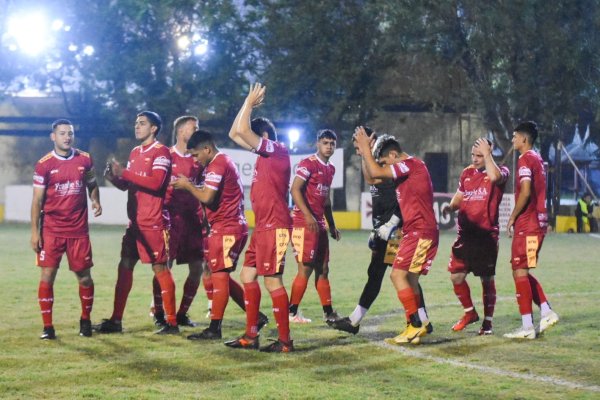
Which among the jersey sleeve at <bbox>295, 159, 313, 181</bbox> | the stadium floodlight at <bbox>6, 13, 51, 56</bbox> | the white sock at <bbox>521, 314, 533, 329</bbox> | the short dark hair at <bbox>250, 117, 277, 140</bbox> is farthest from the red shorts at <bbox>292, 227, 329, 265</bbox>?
the stadium floodlight at <bbox>6, 13, 51, 56</bbox>

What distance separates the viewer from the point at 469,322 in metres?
11.8

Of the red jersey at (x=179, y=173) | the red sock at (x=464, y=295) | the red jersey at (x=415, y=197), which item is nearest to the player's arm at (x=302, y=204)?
the red jersey at (x=415, y=197)

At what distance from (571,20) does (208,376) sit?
3897 cm

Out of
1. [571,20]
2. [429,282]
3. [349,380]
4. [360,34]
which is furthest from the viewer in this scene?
[360,34]

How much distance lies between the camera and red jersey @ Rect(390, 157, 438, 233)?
10.5m

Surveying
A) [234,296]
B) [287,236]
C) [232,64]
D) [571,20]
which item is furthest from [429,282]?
[232,64]

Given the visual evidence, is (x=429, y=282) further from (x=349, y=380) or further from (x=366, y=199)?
(x=366, y=199)

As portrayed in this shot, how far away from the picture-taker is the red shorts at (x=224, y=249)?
1051cm

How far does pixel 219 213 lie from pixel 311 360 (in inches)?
74.9

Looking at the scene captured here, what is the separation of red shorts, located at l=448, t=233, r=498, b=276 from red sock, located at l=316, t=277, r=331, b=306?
1.56 metres

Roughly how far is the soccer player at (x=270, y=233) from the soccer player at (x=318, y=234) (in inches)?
59.0

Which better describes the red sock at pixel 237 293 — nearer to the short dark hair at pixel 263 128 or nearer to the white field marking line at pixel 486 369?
the white field marking line at pixel 486 369

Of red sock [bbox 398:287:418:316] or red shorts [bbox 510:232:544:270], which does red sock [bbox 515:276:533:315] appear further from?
red sock [bbox 398:287:418:316]

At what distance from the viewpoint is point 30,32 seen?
51750 mm
